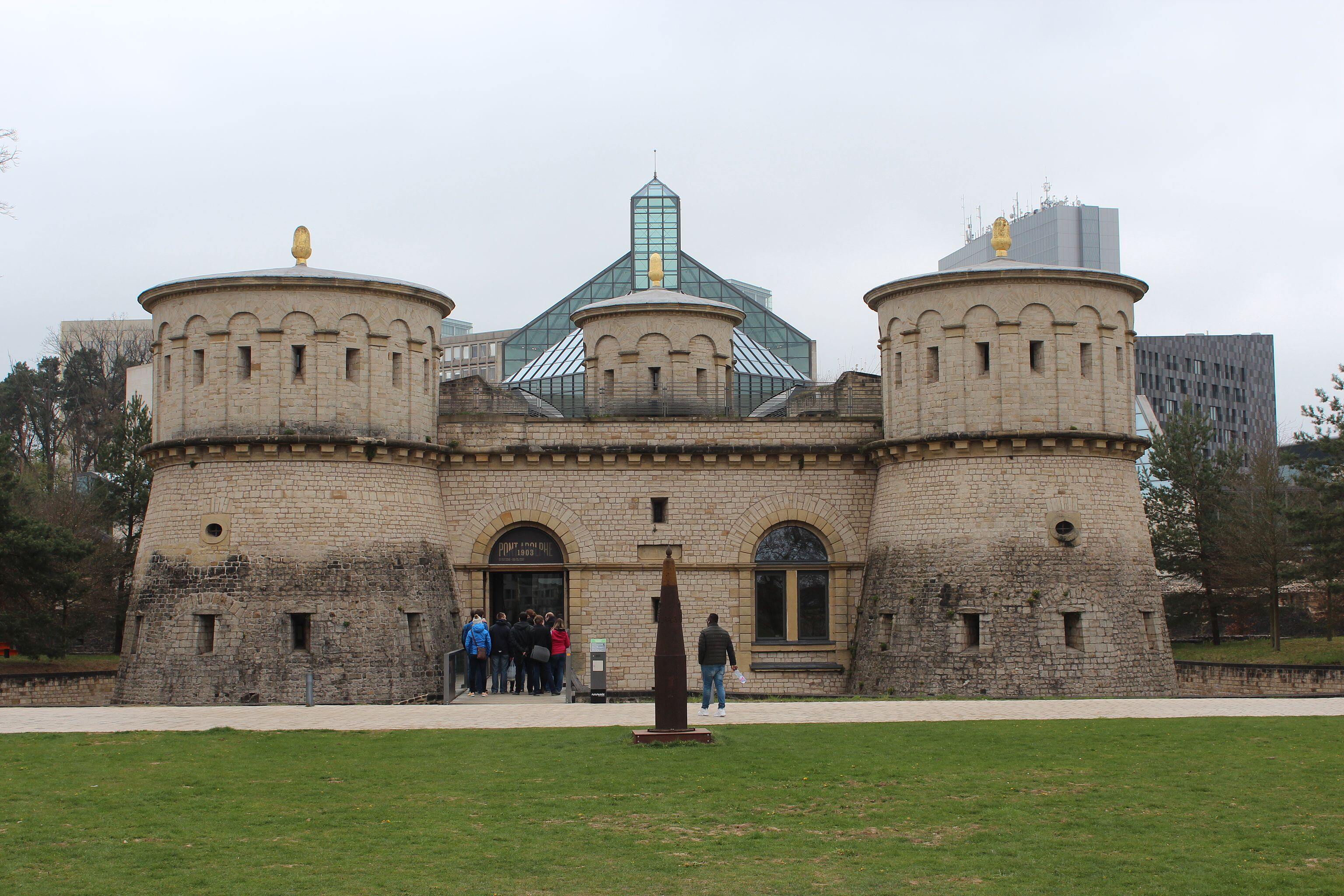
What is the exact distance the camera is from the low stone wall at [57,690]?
33.6m

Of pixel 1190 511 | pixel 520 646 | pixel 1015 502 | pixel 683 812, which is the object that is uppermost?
pixel 1190 511

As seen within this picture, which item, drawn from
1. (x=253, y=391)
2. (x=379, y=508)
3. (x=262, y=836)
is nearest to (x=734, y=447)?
(x=379, y=508)

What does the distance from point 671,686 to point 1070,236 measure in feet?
312

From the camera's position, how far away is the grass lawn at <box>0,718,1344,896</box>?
11109 mm

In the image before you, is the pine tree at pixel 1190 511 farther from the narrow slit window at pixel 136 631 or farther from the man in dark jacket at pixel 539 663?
the narrow slit window at pixel 136 631

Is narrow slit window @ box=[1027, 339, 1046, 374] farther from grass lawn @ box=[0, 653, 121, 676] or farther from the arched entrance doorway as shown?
grass lawn @ box=[0, 653, 121, 676]

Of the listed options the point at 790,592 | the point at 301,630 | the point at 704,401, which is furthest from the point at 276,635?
the point at 704,401

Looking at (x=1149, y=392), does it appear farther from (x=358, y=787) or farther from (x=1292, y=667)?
(x=358, y=787)

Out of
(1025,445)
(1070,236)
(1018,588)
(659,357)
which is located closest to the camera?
(1018,588)

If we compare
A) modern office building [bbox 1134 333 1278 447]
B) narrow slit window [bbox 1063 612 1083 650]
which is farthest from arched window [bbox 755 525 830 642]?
modern office building [bbox 1134 333 1278 447]

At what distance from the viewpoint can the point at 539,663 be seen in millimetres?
27594

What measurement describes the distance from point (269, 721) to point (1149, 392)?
98835mm

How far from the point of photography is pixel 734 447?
1268 inches

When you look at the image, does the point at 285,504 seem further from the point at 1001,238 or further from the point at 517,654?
the point at 1001,238
